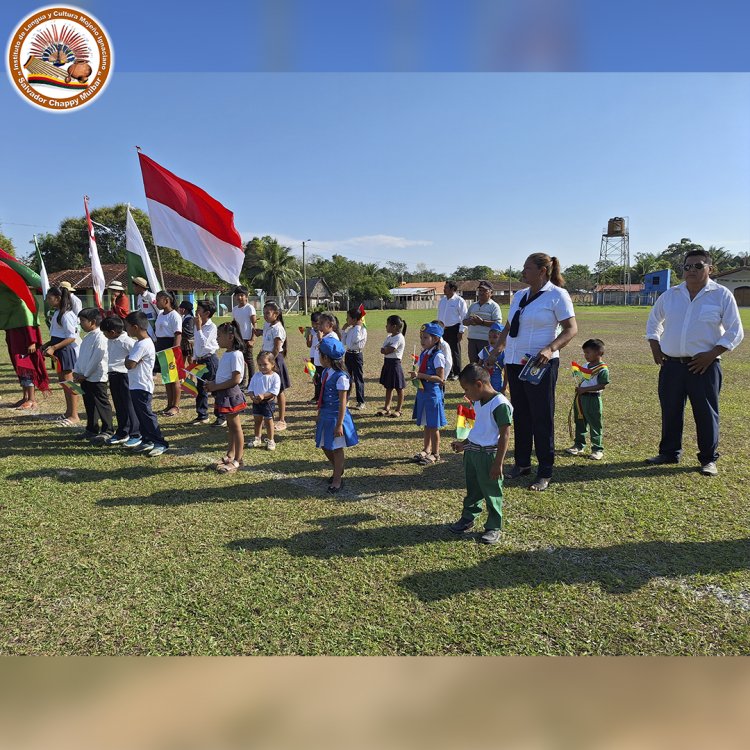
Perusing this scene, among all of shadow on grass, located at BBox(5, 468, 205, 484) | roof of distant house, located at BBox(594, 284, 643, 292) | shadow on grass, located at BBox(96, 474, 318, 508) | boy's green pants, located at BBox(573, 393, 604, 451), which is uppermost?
roof of distant house, located at BBox(594, 284, 643, 292)

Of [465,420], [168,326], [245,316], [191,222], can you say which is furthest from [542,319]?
[191,222]

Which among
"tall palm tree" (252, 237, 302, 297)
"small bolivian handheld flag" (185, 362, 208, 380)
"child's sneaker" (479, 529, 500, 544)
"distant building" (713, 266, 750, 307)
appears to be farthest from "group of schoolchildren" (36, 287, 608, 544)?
"distant building" (713, 266, 750, 307)

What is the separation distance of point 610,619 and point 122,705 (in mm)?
2385

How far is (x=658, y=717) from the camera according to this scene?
6.59 feet

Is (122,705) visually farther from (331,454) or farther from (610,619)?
(331,454)

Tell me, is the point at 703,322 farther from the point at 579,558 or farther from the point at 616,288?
the point at 616,288

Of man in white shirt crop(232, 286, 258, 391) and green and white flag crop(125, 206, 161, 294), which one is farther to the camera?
green and white flag crop(125, 206, 161, 294)

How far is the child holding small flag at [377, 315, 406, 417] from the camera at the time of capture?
6820 millimetres

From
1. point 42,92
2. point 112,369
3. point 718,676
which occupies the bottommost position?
point 718,676

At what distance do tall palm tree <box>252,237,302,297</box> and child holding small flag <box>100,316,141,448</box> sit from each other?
174 feet

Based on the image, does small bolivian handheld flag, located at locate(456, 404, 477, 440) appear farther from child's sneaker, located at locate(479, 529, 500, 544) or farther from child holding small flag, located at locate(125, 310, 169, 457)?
child holding small flag, located at locate(125, 310, 169, 457)

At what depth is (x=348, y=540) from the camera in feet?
11.7

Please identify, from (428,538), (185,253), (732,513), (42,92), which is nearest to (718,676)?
(428,538)

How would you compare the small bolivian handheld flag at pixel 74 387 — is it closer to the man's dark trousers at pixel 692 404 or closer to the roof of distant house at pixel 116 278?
the man's dark trousers at pixel 692 404
